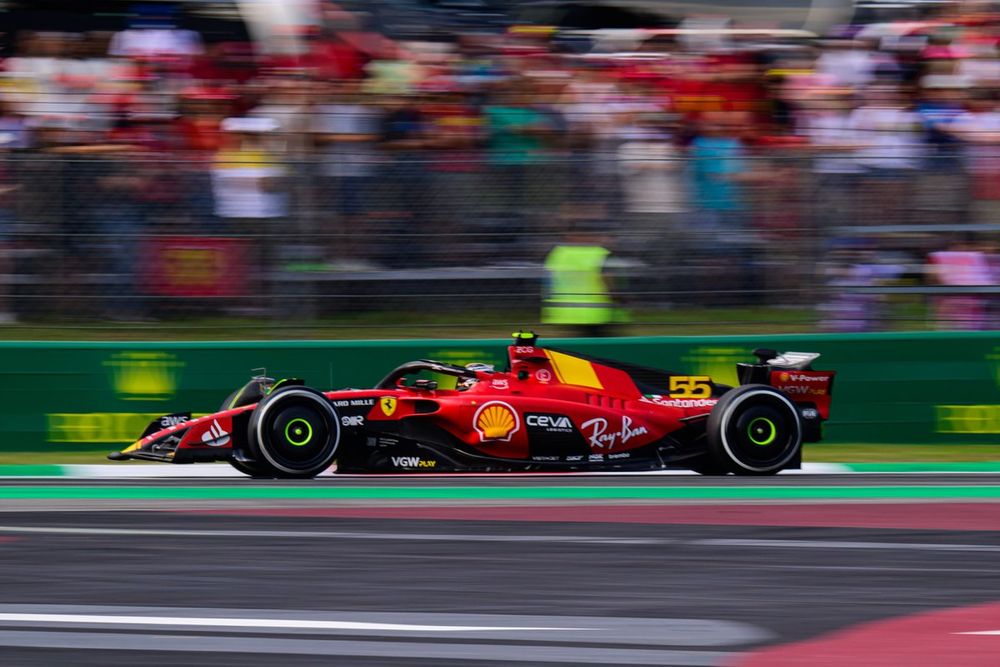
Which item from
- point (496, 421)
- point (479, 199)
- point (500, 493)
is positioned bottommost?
point (500, 493)

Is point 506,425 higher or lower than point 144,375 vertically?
lower

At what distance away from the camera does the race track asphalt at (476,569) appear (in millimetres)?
4828

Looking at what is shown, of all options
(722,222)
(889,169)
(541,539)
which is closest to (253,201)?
(722,222)

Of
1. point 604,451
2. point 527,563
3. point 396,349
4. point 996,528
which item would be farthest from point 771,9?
point 527,563

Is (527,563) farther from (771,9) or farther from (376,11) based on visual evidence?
(771,9)

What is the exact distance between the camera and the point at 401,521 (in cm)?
730

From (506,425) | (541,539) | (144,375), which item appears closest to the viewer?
(541,539)

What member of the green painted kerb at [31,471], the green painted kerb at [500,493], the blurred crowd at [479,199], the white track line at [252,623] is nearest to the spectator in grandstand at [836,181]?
the blurred crowd at [479,199]

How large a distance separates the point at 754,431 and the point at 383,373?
9.10ft

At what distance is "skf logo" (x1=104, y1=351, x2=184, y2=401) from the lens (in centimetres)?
1041

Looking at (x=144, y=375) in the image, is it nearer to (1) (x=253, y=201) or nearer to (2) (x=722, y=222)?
(1) (x=253, y=201)

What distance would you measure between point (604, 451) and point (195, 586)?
12.0ft

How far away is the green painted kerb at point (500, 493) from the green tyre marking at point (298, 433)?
0.93 ft

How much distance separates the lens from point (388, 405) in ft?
28.8
